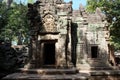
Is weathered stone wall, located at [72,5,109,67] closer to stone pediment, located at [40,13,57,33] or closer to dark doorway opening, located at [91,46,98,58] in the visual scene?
dark doorway opening, located at [91,46,98,58]

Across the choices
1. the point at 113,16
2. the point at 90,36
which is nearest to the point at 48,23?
the point at 90,36

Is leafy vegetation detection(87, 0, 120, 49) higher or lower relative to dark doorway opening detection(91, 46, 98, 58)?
higher

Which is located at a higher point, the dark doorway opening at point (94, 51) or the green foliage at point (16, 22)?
the green foliage at point (16, 22)

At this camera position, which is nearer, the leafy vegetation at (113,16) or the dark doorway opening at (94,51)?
the dark doorway opening at (94,51)

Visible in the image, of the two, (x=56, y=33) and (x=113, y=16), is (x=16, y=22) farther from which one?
(x=56, y=33)

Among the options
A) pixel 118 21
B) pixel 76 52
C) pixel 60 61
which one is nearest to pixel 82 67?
pixel 76 52

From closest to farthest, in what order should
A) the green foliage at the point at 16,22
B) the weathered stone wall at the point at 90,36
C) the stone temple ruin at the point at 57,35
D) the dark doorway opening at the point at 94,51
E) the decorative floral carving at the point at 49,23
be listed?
the stone temple ruin at the point at 57,35 < the decorative floral carving at the point at 49,23 < the weathered stone wall at the point at 90,36 < the dark doorway opening at the point at 94,51 < the green foliage at the point at 16,22

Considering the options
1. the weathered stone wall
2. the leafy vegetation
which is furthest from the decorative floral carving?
the leafy vegetation

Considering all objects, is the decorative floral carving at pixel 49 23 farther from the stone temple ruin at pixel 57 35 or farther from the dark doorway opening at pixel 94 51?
the dark doorway opening at pixel 94 51

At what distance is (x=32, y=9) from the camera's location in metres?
13.6

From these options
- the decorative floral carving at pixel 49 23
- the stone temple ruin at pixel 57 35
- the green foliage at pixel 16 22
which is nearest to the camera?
the stone temple ruin at pixel 57 35

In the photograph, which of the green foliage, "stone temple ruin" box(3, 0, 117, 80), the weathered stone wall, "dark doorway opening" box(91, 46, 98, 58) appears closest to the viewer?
"stone temple ruin" box(3, 0, 117, 80)

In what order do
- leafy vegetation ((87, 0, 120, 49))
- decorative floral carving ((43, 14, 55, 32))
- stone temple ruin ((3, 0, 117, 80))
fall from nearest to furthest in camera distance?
stone temple ruin ((3, 0, 117, 80))
decorative floral carving ((43, 14, 55, 32))
leafy vegetation ((87, 0, 120, 49))

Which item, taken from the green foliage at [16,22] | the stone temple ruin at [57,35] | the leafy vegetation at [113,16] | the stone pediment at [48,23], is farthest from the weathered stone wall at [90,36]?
the green foliage at [16,22]
